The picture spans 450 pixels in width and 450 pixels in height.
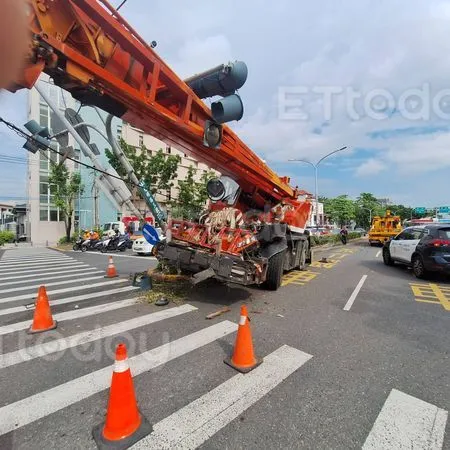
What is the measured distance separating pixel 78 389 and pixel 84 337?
147cm

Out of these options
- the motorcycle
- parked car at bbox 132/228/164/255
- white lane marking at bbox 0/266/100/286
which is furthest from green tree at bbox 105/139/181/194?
white lane marking at bbox 0/266/100/286

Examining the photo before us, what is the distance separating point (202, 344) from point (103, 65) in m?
3.84

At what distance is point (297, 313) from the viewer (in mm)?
5570

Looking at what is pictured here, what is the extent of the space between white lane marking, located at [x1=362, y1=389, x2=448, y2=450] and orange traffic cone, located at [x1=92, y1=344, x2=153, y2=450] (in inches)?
71.7

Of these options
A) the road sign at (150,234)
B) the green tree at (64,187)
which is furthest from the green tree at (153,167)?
the road sign at (150,234)

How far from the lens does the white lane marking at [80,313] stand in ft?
16.0

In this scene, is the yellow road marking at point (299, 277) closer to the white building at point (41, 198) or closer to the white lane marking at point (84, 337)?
the white lane marking at point (84, 337)

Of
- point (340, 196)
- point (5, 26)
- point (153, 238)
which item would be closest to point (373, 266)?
point (153, 238)

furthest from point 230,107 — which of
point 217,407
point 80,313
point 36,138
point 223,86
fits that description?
point 80,313

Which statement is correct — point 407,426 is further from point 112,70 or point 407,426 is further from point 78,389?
point 112,70

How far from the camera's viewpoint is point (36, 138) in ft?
16.0

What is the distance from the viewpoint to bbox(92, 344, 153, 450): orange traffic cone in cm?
237

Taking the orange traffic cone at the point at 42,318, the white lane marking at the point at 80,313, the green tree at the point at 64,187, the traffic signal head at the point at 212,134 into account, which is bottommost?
the white lane marking at the point at 80,313

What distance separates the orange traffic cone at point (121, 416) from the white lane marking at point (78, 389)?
626 mm
